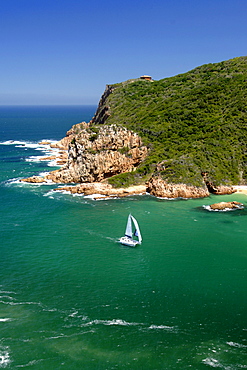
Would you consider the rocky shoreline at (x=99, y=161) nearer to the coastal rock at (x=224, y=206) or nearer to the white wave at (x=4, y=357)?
the coastal rock at (x=224, y=206)

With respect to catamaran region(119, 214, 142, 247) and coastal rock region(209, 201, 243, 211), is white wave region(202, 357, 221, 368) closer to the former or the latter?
catamaran region(119, 214, 142, 247)

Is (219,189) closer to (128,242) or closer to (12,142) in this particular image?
(128,242)

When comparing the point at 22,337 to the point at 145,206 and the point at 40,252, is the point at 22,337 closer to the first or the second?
the point at 40,252

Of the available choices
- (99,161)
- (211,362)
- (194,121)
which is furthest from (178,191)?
(211,362)

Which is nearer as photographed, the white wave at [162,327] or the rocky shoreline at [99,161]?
the white wave at [162,327]

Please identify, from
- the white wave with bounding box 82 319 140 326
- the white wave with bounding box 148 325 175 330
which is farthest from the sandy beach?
the white wave with bounding box 82 319 140 326

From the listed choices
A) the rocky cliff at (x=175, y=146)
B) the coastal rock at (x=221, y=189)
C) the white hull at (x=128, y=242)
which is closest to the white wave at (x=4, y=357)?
the white hull at (x=128, y=242)

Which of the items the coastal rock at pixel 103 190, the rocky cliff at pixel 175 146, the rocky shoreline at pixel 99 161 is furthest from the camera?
the rocky shoreline at pixel 99 161
